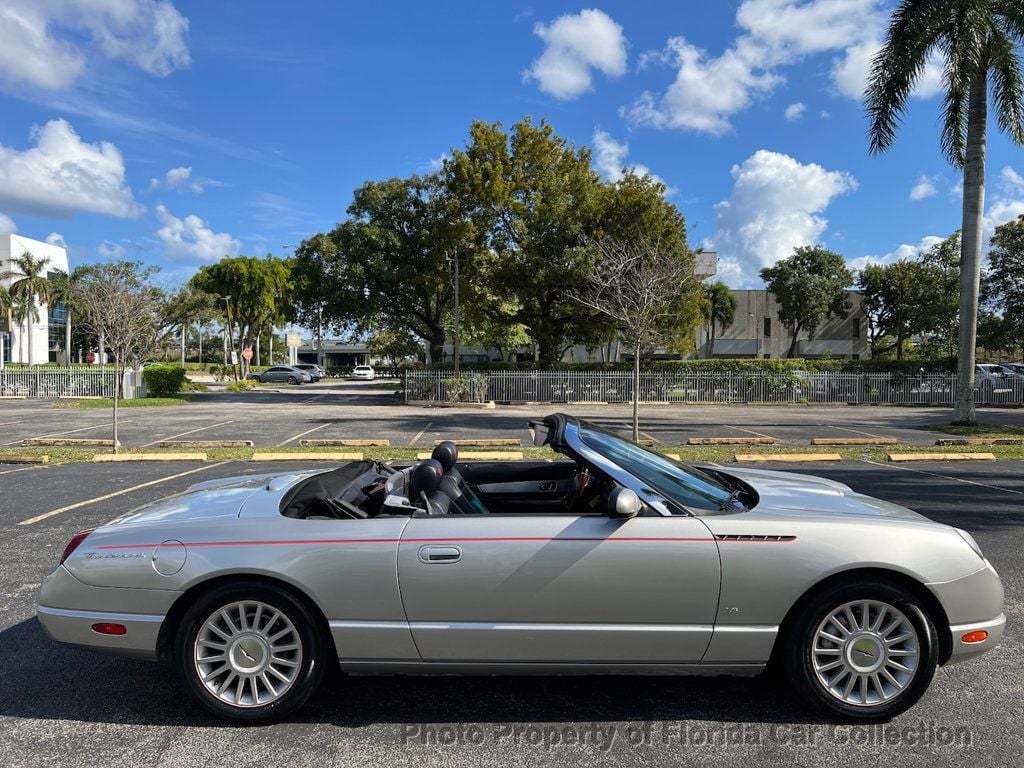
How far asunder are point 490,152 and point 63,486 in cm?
2360

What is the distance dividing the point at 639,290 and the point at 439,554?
14544mm

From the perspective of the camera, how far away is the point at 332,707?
3.25m

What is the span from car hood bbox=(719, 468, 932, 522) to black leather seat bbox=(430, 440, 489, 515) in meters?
1.43

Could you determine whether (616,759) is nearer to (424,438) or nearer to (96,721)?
(96,721)

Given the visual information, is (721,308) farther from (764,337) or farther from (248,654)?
(248,654)

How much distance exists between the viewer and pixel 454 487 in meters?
3.70

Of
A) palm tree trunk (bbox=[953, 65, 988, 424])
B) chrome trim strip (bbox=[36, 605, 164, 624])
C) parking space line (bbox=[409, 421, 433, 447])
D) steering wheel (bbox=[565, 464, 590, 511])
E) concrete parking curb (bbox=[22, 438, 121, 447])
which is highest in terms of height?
palm tree trunk (bbox=[953, 65, 988, 424])

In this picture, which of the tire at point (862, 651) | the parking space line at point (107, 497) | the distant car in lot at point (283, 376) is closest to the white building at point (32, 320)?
the distant car in lot at point (283, 376)

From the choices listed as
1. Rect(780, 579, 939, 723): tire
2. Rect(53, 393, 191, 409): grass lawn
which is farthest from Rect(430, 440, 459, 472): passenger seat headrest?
Rect(53, 393, 191, 409): grass lawn

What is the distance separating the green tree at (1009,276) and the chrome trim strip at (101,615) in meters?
42.8

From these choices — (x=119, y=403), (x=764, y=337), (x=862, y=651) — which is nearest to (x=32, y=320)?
(x=119, y=403)

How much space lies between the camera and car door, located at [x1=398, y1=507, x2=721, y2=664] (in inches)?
118

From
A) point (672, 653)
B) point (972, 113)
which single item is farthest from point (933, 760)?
point (972, 113)

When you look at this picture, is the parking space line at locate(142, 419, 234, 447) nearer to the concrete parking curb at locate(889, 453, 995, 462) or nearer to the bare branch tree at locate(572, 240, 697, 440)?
the bare branch tree at locate(572, 240, 697, 440)
